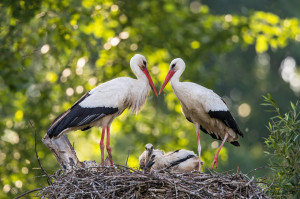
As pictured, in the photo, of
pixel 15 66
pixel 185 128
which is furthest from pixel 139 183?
pixel 185 128

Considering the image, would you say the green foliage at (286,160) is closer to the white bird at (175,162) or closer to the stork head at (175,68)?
the white bird at (175,162)

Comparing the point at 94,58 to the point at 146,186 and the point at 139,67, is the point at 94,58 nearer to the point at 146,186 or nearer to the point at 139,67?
the point at 139,67

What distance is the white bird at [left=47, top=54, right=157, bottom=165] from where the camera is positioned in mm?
6332

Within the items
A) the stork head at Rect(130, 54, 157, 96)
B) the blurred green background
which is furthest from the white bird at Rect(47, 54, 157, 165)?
the blurred green background

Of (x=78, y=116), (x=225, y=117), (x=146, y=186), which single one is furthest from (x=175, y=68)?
(x=146, y=186)

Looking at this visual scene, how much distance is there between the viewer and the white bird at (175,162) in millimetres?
6715

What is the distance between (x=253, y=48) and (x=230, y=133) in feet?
52.6

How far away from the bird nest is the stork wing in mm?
721

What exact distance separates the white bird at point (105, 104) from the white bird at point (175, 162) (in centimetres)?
50

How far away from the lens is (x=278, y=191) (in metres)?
5.71

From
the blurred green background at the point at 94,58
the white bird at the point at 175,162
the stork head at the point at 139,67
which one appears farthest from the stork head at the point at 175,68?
the blurred green background at the point at 94,58

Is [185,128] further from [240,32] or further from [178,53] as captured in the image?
[240,32]

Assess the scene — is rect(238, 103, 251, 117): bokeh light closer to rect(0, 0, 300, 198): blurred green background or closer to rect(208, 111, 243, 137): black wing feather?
rect(0, 0, 300, 198): blurred green background

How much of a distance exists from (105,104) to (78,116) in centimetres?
35
